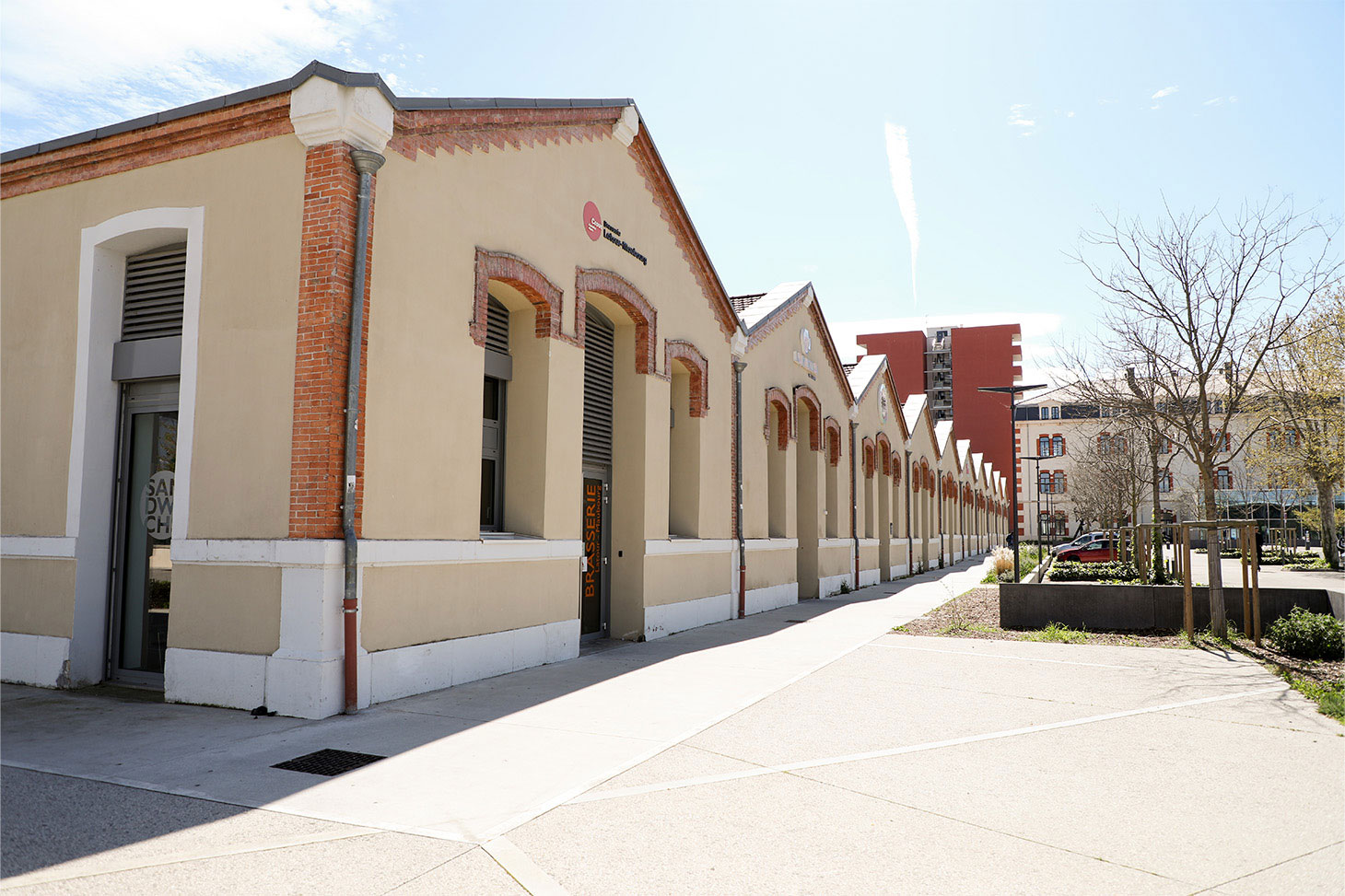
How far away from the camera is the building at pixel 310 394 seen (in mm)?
7238

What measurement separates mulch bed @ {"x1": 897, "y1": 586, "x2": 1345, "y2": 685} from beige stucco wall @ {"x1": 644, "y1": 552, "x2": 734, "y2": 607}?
318 cm

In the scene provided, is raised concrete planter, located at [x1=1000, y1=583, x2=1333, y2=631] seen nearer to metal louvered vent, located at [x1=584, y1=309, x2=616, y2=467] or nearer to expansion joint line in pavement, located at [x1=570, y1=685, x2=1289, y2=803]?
expansion joint line in pavement, located at [x1=570, y1=685, x2=1289, y2=803]

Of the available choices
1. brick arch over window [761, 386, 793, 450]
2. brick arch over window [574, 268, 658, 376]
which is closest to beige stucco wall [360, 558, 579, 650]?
brick arch over window [574, 268, 658, 376]

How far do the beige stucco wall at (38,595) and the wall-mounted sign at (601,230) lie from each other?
6.94m

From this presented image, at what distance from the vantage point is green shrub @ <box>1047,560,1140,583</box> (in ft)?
64.1

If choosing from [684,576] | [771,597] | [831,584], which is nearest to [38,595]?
[684,576]

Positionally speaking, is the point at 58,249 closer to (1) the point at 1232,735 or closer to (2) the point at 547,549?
(2) the point at 547,549

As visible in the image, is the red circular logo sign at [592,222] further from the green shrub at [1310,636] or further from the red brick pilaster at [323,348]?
the green shrub at [1310,636]

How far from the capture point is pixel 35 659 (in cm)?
845

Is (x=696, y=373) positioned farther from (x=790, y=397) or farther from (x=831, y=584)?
(x=831, y=584)

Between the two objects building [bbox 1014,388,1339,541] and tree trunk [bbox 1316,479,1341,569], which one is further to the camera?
tree trunk [bbox 1316,479,1341,569]

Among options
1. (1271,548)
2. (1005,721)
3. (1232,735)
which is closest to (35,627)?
(1005,721)

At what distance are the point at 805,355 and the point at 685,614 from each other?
8519 millimetres

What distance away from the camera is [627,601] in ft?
40.7
